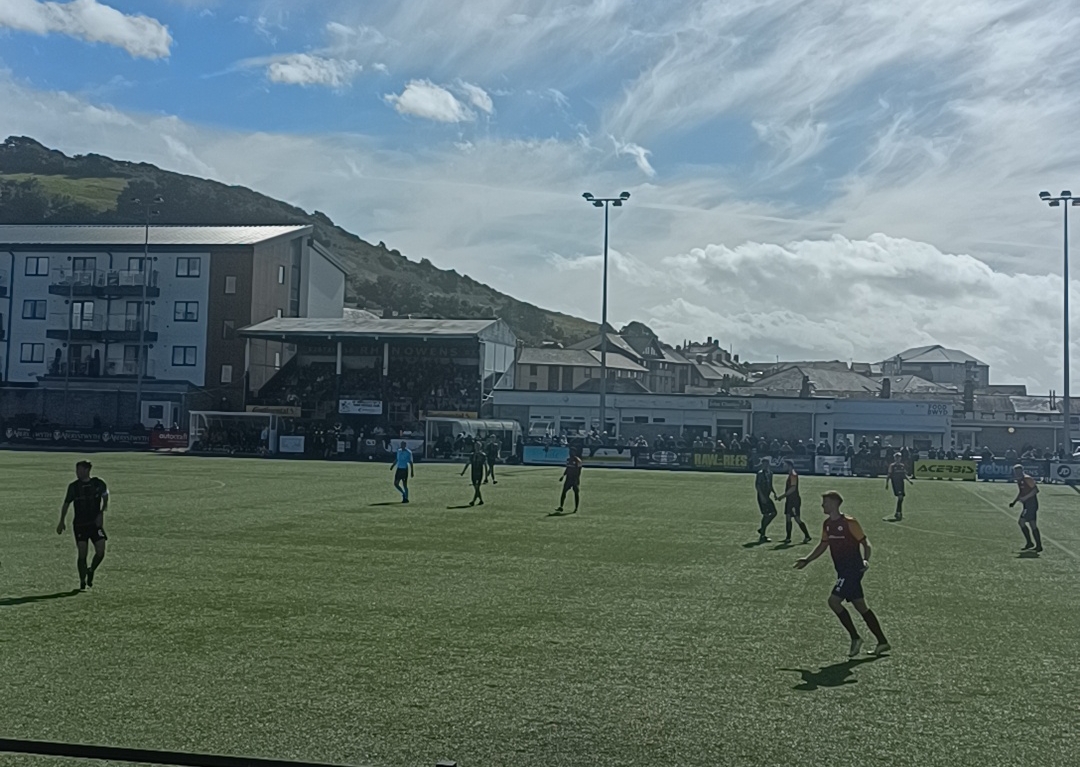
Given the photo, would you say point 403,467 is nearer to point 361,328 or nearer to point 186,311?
point 361,328

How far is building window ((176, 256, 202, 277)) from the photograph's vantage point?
82250 millimetres

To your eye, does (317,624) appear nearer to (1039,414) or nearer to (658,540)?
(658,540)

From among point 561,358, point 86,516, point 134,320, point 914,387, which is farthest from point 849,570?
point 914,387

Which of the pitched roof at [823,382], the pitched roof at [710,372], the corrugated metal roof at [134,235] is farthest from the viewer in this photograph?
the pitched roof at [710,372]

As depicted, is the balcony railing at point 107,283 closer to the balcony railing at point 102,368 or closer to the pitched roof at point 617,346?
the balcony railing at point 102,368

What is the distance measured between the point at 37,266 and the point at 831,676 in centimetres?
8427

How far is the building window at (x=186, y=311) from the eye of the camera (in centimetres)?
8188

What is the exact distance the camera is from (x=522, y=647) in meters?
12.4

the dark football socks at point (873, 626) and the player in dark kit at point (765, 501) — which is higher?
the player in dark kit at point (765, 501)

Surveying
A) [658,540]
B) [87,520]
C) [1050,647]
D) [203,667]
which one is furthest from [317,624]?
[658,540]

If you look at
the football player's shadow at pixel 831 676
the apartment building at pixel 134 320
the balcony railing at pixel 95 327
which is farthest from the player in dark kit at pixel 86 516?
the balcony railing at pixel 95 327

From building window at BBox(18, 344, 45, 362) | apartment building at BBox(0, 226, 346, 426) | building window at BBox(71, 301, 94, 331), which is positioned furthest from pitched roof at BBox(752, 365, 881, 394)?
building window at BBox(18, 344, 45, 362)

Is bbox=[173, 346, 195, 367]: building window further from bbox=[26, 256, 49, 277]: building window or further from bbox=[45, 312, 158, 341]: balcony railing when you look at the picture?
bbox=[26, 256, 49, 277]: building window

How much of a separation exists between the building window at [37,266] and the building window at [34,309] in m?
2.10
